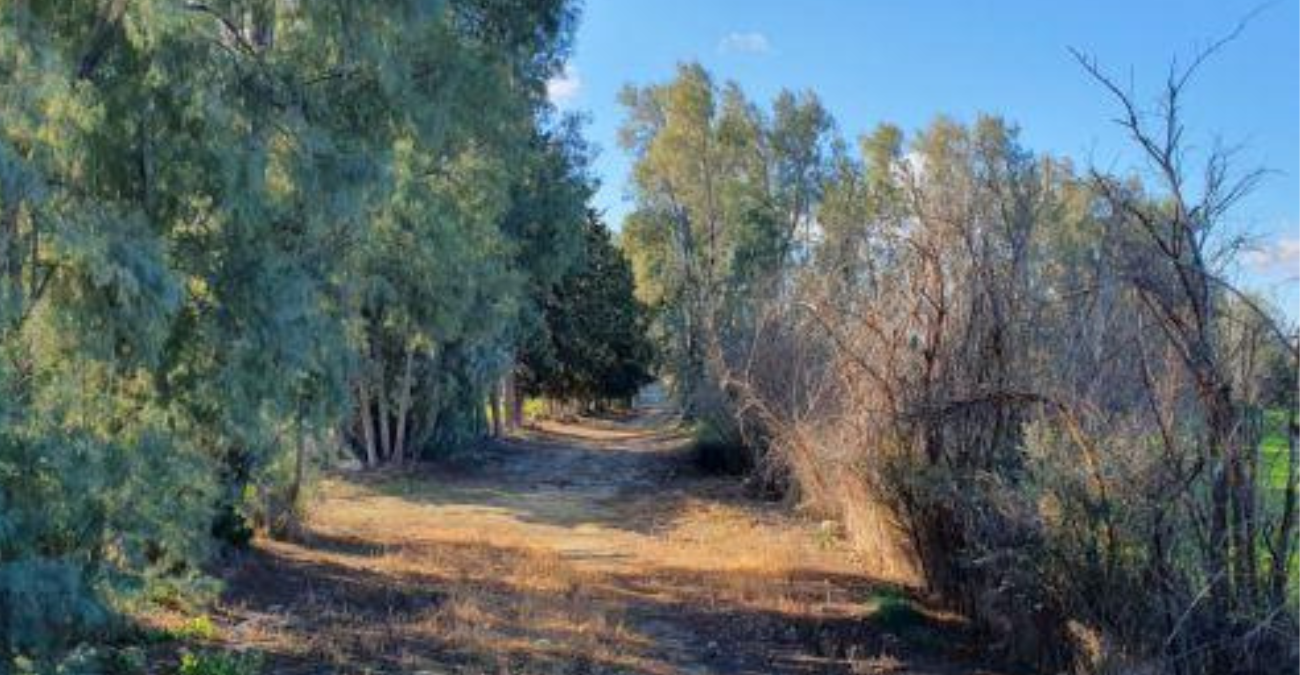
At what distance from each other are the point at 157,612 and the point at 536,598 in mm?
3357

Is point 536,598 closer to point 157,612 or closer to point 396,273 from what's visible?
point 157,612

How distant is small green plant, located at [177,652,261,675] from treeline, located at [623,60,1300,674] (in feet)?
15.2

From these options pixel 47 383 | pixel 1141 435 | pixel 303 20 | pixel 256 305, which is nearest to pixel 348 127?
pixel 303 20

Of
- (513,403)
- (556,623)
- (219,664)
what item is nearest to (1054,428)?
(556,623)

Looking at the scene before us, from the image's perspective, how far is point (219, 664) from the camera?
7.51 m

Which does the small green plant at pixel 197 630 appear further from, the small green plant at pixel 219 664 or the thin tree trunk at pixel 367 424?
the thin tree trunk at pixel 367 424

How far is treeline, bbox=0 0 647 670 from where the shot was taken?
20.0 feet

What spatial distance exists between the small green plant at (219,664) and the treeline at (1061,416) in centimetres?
464

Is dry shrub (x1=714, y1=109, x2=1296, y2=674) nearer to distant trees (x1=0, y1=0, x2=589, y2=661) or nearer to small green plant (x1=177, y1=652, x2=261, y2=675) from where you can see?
distant trees (x1=0, y1=0, x2=589, y2=661)

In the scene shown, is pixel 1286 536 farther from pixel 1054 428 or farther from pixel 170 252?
pixel 170 252

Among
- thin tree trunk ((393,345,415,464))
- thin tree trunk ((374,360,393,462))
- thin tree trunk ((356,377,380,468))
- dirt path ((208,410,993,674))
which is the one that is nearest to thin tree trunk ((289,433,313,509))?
dirt path ((208,410,993,674))

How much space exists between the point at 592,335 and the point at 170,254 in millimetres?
31828

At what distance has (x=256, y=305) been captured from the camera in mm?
8492

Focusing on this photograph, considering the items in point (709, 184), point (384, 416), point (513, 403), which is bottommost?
point (384, 416)
